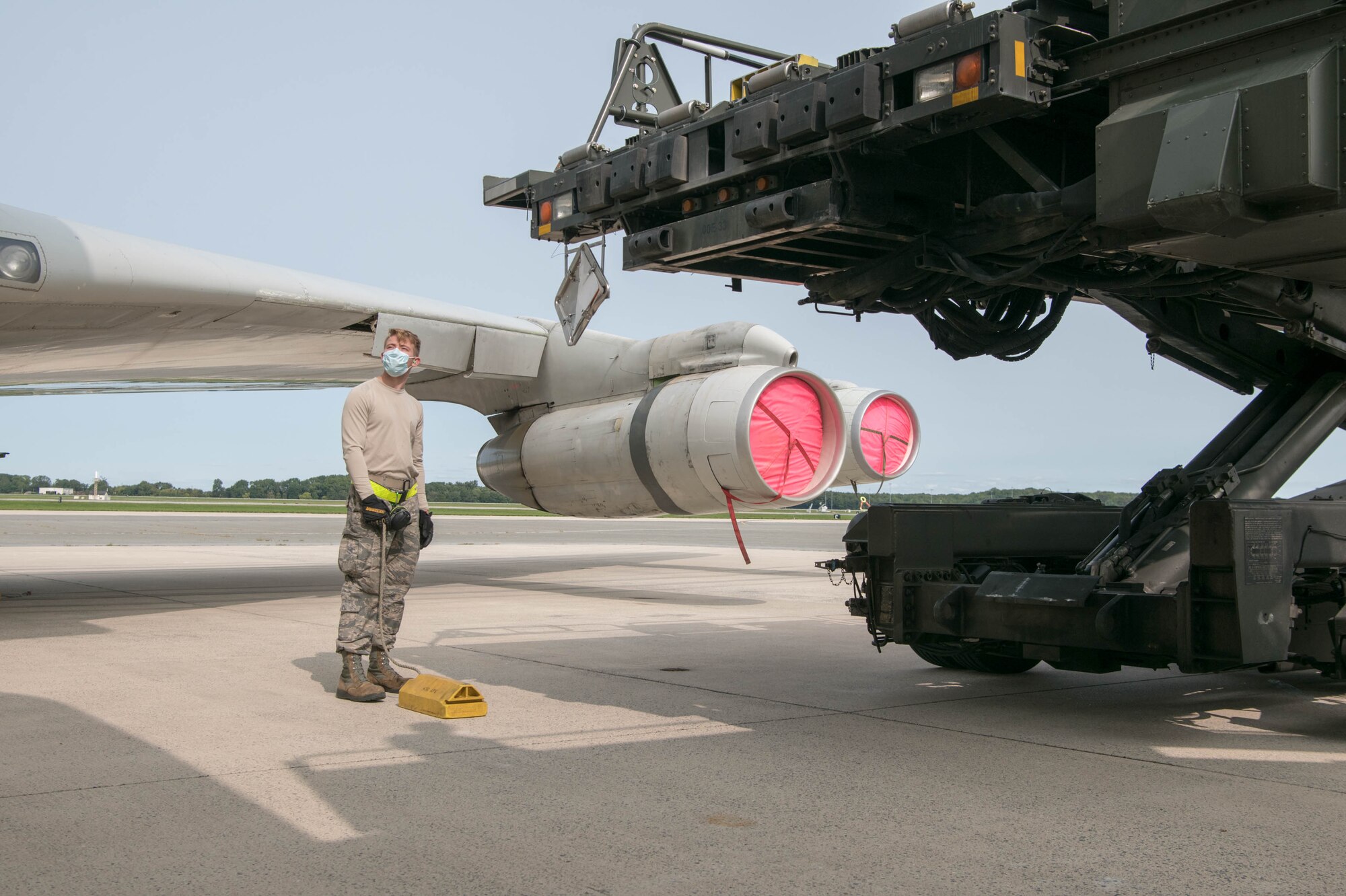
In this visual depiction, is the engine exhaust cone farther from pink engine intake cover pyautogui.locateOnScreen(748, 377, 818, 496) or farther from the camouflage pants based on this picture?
pink engine intake cover pyautogui.locateOnScreen(748, 377, 818, 496)

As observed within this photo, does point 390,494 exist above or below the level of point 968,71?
below

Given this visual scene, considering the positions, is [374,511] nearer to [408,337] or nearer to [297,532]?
[408,337]

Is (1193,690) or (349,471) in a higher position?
(349,471)

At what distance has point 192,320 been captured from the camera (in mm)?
8953

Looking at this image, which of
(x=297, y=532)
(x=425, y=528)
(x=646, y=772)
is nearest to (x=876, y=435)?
(x=425, y=528)

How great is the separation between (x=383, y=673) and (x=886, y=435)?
6.03 metres

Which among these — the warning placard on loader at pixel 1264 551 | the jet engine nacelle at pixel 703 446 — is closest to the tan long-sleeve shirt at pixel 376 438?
the jet engine nacelle at pixel 703 446

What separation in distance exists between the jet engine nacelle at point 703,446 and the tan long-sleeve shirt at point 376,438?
326 cm

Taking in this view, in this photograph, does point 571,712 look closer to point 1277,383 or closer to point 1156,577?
point 1156,577

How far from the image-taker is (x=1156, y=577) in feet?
15.9

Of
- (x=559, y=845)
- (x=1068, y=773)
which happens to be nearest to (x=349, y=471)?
(x=559, y=845)

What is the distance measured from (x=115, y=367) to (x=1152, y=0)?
11465 millimetres

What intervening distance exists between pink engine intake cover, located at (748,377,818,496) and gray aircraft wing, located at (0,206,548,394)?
313 centimetres

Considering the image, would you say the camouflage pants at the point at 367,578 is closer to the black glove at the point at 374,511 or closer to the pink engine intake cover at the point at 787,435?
the black glove at the point at 374,511
